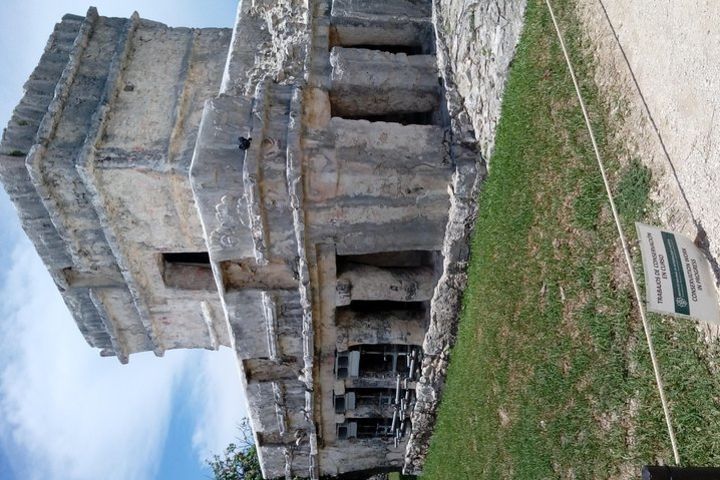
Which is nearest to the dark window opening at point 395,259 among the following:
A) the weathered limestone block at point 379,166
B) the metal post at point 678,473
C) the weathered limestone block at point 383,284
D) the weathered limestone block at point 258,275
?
the weathered limestone block at point 383,284

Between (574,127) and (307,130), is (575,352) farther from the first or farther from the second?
(307,130)

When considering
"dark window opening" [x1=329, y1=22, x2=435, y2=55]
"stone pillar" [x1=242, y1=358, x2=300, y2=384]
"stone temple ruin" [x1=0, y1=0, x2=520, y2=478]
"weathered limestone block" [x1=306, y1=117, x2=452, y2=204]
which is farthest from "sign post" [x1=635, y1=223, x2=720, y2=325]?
"stone pillar" [x1=242, y1=358, x2=300, y2=384]

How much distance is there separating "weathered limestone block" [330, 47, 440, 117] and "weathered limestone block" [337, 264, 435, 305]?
6.20ft

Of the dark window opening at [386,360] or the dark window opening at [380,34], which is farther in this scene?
the dark window opening at [386,360]

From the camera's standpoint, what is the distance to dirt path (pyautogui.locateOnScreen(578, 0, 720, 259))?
4211 mm

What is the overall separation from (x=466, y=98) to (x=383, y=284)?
7.94 feet

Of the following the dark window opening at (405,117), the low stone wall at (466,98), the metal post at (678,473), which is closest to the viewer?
the metal post at (678,473)

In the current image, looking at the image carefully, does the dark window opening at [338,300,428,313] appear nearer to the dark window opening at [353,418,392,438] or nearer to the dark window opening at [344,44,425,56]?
the dark window opening at [353,418,392,438]

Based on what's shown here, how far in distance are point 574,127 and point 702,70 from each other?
145 centimetres

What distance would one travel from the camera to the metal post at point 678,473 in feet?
11.6

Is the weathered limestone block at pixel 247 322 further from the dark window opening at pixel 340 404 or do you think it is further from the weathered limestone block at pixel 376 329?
the dark window opening at pixel 340 404

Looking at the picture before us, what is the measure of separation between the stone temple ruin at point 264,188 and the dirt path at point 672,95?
2377mm

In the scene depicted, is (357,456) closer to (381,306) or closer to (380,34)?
(381,306)

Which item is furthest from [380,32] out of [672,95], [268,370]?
[672,95]
